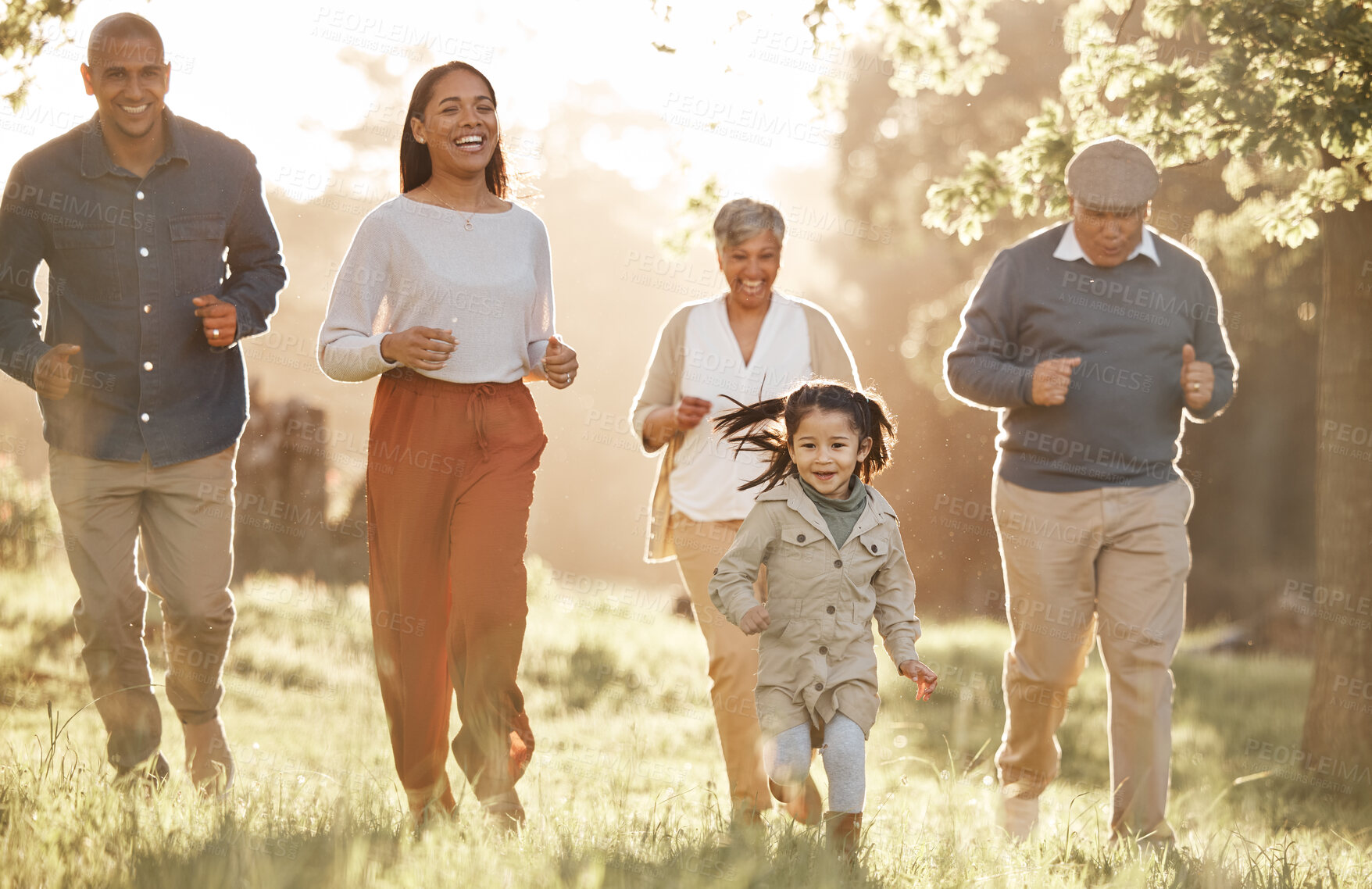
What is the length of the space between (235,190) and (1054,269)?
325 centimetres

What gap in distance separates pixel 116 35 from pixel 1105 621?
4279 mm

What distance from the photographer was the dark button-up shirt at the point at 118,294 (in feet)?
→ 15.5

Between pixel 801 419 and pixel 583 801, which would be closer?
pixel 801 419

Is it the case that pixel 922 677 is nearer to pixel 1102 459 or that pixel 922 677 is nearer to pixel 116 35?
pixel 1102 459

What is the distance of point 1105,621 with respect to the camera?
5.11 meters

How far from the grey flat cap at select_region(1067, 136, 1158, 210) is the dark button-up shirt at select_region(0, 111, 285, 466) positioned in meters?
3.22

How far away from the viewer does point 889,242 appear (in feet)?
74.7

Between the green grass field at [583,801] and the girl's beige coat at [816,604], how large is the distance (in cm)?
42

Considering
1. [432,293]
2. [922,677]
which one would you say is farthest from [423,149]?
[922,677]

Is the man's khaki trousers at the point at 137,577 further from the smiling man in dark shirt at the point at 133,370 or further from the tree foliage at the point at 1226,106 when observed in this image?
the tree foliage at the point at 1226,106

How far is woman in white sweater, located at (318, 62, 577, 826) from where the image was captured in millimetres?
4469

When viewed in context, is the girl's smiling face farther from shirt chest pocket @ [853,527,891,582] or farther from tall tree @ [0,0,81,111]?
tall tree @ [0,0,81,111]

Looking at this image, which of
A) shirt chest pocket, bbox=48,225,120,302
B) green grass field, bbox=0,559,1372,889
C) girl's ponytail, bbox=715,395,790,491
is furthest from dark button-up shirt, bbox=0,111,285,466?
girl's ponytail, bbox=715,395,790,491

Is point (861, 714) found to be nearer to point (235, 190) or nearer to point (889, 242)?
point (235, 190)
